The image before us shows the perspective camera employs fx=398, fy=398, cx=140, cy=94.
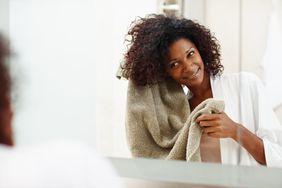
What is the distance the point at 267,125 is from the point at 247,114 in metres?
0.05

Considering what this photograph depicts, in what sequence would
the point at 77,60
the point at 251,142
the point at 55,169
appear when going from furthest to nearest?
the point at 77,60 → the point at 251,142 → the point at 55,169

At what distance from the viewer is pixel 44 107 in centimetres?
107

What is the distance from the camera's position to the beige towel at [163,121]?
91cm

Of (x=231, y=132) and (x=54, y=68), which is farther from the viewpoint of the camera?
(x=54, y=68)

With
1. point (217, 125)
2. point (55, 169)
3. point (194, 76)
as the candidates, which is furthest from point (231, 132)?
point (55, 169)

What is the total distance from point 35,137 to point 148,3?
1.48ft

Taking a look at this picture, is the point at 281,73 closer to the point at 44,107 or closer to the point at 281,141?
the point at 281,141

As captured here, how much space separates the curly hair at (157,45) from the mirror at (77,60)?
20 millimetres

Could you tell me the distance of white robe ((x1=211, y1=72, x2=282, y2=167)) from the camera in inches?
33.7

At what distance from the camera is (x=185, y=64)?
926 mm

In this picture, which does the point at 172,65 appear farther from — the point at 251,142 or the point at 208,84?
the point at 251,142

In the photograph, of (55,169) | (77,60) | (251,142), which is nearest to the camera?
(55,169)

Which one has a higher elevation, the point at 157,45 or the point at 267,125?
the point at 157,45

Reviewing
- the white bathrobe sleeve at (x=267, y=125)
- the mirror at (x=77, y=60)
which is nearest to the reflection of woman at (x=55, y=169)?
the mirror at (x=77, y=60)
